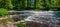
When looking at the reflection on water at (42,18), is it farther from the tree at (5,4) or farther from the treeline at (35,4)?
the treeline at (35,4)

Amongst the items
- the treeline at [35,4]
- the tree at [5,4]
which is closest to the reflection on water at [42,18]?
the tree at [5,4]

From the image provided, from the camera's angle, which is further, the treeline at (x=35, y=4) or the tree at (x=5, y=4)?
the treeline at (x=35, y=4)

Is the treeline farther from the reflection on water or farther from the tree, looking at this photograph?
the reflection on water

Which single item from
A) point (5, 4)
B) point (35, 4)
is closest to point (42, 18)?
point (5, 4)

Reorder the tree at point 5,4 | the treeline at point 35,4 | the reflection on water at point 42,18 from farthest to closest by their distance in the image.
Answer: the treeline at point 35,4
the tree at point 5,4
the reflection on water at point 42,18

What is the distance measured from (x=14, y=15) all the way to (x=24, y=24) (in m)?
0.67

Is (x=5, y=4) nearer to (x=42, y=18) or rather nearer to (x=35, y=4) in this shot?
(x=35, y=4)

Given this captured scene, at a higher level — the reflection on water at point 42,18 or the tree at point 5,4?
the tree at point 5,4

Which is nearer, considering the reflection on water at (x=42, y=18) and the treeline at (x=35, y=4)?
the reflection on water at (x=42, y=18)

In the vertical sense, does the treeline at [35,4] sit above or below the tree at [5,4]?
below

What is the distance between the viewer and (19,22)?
559 cm

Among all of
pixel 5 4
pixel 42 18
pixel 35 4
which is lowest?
pixel 42 18

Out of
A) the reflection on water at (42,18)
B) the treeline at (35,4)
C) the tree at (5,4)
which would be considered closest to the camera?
the reflection on water at (42,18)

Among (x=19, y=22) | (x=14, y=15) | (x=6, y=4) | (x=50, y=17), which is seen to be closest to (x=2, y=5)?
(x=6, y=4)
